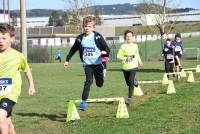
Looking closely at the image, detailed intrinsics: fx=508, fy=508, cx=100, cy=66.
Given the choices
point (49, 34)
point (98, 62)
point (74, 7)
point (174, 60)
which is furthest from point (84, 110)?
point (49, 34)

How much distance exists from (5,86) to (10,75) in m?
0.18

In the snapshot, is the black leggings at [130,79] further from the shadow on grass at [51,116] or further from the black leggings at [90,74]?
the shadow on grass at [51,116]

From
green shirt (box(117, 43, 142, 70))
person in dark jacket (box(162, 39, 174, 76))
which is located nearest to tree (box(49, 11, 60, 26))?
person in dark jacket (box(162, 39, 174, 76))

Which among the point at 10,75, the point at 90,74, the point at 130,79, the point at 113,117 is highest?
the point at 10,75

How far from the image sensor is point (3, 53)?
284 inches

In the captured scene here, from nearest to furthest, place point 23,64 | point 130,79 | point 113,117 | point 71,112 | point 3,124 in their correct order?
point 3,124 → point 23,64 → point 71,112 → point 113,117 → point 130,79

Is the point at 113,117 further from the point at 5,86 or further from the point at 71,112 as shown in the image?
the point at 5,86

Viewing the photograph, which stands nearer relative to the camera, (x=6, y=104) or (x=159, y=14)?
(x=6, y=104)

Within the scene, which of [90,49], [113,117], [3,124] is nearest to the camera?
[3,124]

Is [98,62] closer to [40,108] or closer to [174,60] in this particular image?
[40,108]

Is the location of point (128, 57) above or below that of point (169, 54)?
above

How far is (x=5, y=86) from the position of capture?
709 cm

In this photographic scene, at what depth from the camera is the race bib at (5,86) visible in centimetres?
707

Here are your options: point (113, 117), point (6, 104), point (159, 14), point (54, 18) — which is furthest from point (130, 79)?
point (54, 18)
